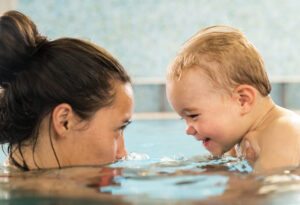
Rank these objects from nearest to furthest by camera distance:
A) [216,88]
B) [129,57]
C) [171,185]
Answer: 1. [171,185]
2. [216,88]
3. [129,57]

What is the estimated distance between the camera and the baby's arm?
2.13 metres

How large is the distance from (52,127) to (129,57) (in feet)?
33.0

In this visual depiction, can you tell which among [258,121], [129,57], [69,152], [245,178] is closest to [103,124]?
[69,152]

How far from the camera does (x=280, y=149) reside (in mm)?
2158

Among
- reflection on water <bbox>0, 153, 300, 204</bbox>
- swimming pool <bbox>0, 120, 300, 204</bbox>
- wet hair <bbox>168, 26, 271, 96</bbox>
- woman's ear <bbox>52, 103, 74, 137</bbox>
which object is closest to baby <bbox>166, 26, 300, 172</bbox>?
wet hair <bbox>168, 26, 271, 96</bbox>

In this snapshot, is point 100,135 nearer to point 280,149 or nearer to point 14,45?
point 14,45

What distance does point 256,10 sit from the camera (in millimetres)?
12273

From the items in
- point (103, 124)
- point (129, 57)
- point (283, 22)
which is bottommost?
point (129, 57)

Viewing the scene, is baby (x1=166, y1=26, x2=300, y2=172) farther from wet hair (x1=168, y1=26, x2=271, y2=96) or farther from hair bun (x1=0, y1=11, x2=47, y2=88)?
hair bun (x1=0, y1=11, x2=47, y2=88)

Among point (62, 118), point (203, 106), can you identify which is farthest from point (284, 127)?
point (62, 118)

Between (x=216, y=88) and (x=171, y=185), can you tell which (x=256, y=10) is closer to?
(x=216, y=88)

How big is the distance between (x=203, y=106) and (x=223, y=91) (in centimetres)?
14

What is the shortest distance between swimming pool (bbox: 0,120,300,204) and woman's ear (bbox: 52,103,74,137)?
Answer: 18 cm

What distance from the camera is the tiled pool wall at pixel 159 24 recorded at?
11891 millimetres
